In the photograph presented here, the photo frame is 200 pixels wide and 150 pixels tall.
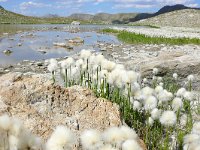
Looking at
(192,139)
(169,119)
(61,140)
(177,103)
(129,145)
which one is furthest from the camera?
(177,103)

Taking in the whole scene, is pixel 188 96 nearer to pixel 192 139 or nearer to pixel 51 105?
pixel 192 139

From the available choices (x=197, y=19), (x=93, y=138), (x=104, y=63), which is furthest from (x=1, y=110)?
(x=197, y=19)

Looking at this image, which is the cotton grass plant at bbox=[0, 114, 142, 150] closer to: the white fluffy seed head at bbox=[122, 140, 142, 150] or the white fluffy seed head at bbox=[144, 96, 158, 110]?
the white fluffy seed head at bbox=[122, 140, 142, 150]

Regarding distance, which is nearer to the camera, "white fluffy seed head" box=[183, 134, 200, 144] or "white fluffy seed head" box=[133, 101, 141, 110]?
"white fluffy seed head" box=[183, 134, 200, 144]

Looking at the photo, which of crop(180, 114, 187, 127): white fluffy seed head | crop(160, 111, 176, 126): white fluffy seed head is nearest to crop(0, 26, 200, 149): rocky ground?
crop(160, 111, 176, 126): white fluffy seed head

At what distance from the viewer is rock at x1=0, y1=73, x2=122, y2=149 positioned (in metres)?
5.23

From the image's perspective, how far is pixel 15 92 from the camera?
5684 millimetres

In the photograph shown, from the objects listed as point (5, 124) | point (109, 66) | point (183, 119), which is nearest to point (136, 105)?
point (109, 66)

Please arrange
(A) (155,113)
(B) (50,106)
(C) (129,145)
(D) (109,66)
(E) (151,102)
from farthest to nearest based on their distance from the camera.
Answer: (D) (109,66)
(E) (151,102)
(A) (155,113)
(B) (50,106)
(C) (129,145)

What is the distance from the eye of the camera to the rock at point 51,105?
5230 millimetres

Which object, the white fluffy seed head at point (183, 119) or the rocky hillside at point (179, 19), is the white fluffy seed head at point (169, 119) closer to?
the white fluffy seed head at point (183, 119)

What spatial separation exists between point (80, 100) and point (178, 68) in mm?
5910

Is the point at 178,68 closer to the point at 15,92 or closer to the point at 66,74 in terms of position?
the point at 66,74

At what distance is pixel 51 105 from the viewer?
18.5 feet
